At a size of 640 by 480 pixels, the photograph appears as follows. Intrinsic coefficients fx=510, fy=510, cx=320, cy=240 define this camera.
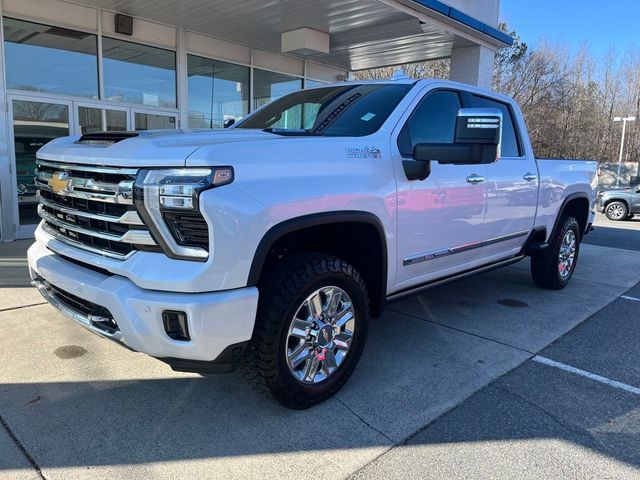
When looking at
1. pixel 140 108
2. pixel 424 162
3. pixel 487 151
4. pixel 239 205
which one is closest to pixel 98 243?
pixel 239 205

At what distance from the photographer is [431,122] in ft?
12.8

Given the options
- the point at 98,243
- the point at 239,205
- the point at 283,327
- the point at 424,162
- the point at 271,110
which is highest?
the point at 271,110

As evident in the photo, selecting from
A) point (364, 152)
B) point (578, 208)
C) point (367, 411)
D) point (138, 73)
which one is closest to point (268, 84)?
point (138, 73)

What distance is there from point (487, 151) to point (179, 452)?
2.60m

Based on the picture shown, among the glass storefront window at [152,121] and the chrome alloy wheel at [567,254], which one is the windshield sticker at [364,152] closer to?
the chrome alloy wheel at [567,254]

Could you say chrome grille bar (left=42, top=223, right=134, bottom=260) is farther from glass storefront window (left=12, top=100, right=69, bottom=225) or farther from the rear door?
glass storefront window (left=12, top=100, right=69, bottom=225)

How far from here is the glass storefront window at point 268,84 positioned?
11.8 m

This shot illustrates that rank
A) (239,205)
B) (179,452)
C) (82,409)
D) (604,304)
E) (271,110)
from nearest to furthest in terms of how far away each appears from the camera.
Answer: (239,205) → (179,452) → (82,409) → (271,110) → (604,304)

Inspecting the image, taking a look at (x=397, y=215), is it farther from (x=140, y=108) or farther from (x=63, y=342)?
(x=140, y=108)

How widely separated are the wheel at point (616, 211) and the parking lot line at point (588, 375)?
14.2m

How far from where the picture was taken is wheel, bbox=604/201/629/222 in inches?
619

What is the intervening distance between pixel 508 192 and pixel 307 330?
2582mm

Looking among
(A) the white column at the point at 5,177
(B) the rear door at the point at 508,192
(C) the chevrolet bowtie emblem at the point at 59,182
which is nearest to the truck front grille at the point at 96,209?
(C) the chevrolet bowtie emblem at the point at 59,182

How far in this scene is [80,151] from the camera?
2898 millimetres
